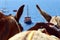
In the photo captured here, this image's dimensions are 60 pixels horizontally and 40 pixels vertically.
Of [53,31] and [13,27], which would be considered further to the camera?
[13,27]

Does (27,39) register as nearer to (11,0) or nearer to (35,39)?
(35,39)

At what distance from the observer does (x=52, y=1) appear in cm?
273

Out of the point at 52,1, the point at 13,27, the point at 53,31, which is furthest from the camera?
the point at 52,1

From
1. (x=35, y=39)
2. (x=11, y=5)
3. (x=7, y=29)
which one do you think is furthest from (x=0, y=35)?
(x=11, y=5)

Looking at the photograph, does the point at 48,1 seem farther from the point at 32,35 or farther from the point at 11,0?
the point at 32,35

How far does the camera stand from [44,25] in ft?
2.67

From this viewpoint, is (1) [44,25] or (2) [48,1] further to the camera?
(2) [48,1]

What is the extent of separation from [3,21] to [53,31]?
228 millimetres

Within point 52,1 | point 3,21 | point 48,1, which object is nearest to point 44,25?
point 3,21

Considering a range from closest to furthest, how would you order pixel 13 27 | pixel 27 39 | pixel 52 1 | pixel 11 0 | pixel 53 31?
1. pixel 27 39
2. pixel 53 31
3. pixel 13 27
4. pixel 52 1
5. pixel 11 0

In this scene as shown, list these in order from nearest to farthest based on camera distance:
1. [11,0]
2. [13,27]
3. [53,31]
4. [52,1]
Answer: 1. [53,31]
2. [13,27]
3. [52,1]
4. [11,0]

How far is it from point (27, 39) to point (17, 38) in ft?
0.12

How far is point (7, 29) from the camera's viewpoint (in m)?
0.83

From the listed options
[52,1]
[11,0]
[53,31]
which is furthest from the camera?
[11,0]
